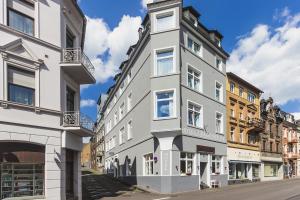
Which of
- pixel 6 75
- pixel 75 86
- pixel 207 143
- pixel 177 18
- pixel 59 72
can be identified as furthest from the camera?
pixel 207 143

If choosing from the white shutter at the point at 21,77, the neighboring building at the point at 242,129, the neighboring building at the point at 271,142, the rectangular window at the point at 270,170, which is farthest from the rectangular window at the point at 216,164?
the white shutter at the point at 21,77

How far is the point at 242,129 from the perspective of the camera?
4319 cm

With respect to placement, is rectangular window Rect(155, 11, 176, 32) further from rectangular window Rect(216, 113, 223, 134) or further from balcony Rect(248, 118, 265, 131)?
balcony Rect(248, 118, 265, 131)

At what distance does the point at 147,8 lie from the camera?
1125 inches

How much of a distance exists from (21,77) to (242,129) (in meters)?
31.8

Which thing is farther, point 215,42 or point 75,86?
point 215,42

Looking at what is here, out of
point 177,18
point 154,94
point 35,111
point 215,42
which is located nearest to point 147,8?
point 177,18

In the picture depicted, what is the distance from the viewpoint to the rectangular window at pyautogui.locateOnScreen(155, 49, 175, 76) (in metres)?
28.3

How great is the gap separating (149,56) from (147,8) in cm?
373

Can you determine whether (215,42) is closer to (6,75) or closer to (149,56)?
(149,56)

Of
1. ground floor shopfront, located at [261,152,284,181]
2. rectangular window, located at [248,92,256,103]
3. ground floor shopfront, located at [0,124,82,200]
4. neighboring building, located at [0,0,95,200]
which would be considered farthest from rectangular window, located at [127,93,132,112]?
ground floor shopfront, located at [0,124,82,200]

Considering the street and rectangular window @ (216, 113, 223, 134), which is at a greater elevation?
rectangular window @ (216, 113, 223, 134)

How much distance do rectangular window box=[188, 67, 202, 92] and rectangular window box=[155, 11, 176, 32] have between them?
13.1 feet

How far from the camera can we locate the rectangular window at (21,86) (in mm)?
15918
